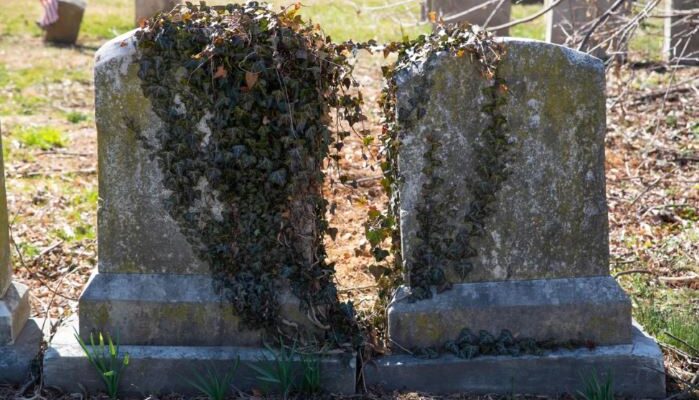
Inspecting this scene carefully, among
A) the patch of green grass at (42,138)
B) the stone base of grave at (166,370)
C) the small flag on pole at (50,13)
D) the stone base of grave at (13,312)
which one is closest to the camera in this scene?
the stone base of grave at (166,370)

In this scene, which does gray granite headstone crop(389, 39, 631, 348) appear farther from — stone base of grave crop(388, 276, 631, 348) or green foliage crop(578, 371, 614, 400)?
green foliage crop(578, 371, 614, 400)

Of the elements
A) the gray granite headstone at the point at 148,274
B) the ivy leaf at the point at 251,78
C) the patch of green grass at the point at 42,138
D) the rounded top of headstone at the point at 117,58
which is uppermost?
the rounded top of headstone at the point at 117,58

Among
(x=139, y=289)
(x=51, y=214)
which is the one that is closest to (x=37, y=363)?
(x=139, y=289)

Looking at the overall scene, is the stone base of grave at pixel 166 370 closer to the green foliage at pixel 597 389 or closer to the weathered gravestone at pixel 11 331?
the weathered gravestone at pixel 11 331

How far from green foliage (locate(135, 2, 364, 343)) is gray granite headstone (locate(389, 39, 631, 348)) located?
357 millimetres

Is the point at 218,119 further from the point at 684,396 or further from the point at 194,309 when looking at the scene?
the point at 684,396

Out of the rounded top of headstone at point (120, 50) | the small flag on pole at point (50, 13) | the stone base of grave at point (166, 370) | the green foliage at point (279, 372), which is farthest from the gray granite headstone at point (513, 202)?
the small flag on pole at point (50, 13)

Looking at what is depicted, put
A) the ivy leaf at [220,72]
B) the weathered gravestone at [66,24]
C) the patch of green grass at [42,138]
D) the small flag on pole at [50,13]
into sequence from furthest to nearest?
the weathered gravestone at [66,24]
the small flag on pole at [50,13]
the patch of green grass at [42,138]
the ivy leaf at [220,72]

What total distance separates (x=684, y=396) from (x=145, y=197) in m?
2.44

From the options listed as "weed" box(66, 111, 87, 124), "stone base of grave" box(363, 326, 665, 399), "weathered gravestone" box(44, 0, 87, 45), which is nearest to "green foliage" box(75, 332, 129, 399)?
"stone base of grave" box(363, 326, 665, 399)

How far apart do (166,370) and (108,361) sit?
24cm

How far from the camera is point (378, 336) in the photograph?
14.4 ft

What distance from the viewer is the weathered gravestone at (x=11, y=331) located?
427 cm

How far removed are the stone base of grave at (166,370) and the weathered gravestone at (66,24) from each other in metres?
9.99
